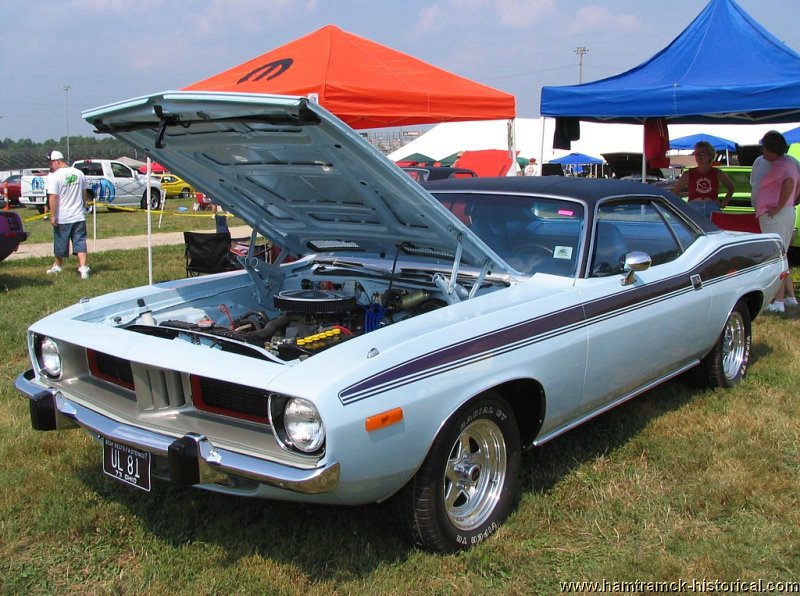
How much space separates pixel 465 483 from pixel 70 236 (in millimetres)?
8537

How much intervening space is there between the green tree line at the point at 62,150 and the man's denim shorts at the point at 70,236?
32.3 metres

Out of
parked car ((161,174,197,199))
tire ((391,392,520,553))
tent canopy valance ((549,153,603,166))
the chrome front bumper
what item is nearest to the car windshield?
tire ((391,392,520,553))

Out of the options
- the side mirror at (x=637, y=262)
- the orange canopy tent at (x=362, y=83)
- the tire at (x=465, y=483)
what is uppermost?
the orange canopy tent at (x=362, y=83)

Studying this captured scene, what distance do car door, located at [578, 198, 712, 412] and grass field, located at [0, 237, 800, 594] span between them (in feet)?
1.36

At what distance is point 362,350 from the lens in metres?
2.66

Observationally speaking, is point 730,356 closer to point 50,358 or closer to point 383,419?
point 383,419

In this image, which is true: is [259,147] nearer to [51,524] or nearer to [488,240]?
[488,240]

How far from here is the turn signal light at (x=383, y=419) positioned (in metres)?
2.50

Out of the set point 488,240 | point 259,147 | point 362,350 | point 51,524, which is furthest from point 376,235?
point 51,524

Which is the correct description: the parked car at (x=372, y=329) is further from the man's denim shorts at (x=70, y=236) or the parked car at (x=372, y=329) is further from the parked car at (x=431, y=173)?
the parked car at (x=431, y=173)

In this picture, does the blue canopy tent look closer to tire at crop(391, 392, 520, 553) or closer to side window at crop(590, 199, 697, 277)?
side window at crop(590, 199, 697, 277)

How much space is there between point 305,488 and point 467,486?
0.90 m

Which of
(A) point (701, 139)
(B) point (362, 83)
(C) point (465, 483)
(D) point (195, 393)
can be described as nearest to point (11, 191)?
(B) point (362, 83)

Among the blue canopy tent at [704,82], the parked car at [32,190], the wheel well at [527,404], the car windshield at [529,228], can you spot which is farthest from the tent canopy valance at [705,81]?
the parked car at [32,190]
